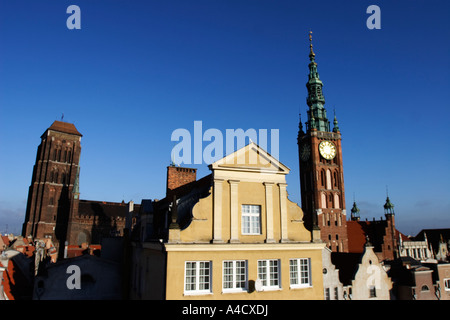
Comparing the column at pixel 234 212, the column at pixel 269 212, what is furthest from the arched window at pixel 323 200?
the column at pixel 234 212

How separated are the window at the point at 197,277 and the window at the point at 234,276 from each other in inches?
35.3

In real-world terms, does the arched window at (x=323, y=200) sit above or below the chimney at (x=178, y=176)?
above

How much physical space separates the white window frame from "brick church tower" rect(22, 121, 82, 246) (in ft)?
322

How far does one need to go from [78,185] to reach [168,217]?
101m

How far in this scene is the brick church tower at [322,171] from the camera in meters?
72.1

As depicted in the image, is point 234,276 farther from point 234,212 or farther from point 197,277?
point 234,212

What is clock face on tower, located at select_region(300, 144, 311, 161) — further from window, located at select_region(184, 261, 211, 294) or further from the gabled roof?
window, located at select_region(184, 261, 211, 294)

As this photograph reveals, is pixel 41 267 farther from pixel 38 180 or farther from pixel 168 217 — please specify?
pixel 38 180

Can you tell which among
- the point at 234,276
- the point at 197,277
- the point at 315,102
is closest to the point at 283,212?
the point at 234,276

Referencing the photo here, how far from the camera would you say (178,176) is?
26000 millimetres

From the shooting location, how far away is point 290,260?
57.8 ft

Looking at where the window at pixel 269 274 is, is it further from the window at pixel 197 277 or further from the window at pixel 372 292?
the window at pixel 372 292

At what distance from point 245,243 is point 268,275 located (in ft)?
7.31
